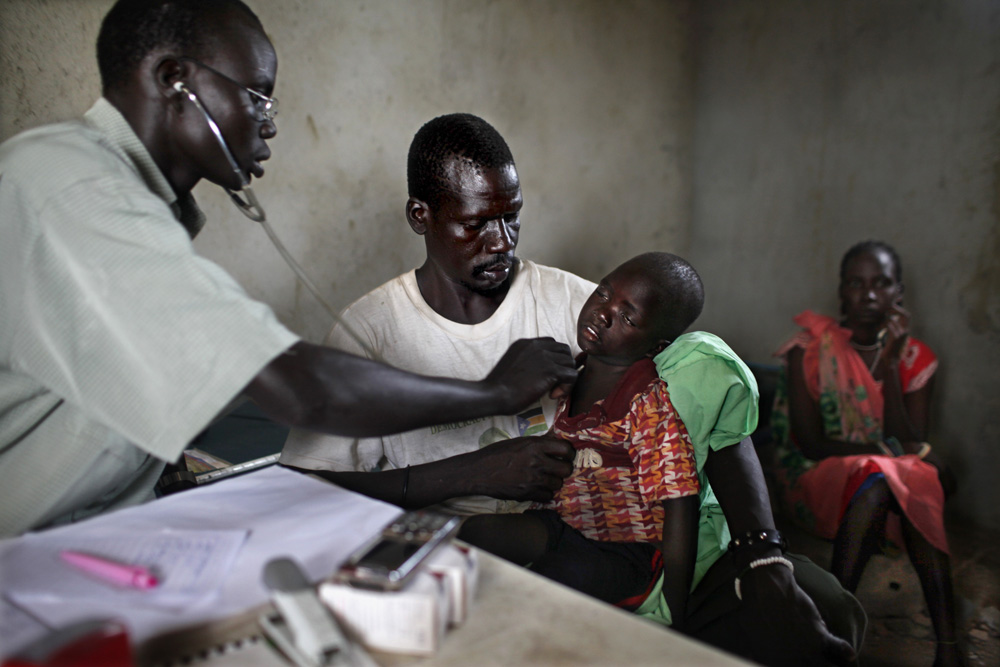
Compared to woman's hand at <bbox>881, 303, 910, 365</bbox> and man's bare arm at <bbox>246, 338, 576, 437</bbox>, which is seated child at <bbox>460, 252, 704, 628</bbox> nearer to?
man's bare arm at <bbox>246, 338, 576, 437</bbox>

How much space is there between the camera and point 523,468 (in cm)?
144

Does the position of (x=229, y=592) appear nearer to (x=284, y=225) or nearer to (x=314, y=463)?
(x=314, y=463)

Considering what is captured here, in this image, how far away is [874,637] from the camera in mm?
2447

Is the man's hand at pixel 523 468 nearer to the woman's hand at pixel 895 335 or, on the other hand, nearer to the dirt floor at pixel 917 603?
the dirt floor at pixel 917 603

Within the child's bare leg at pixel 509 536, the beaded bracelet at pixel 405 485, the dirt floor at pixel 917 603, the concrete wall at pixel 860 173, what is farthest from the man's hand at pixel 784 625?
the concrete wall at pixel 860 173

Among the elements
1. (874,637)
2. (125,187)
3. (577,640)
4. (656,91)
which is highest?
(656,91)

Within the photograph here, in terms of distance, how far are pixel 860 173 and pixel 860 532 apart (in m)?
1.97

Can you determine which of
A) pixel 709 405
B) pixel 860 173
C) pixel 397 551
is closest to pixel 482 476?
pixel 709 405

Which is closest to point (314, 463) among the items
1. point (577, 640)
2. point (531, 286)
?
point (531, 286)

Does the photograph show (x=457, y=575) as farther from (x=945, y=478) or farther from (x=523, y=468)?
(x=945, y=478)

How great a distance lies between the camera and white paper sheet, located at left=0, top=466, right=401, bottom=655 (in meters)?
0.68

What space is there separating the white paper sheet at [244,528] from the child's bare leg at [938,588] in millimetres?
2256

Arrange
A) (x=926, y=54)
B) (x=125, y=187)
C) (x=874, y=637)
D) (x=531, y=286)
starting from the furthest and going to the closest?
1. (x=926, y=54)
2. (x=874, y=637)
3. (x=531, y=286)
4. (x=125, y=187)

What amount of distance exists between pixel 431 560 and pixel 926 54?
3.67 m
